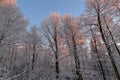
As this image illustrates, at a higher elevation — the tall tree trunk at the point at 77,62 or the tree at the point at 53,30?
the tree at the point at 53,30

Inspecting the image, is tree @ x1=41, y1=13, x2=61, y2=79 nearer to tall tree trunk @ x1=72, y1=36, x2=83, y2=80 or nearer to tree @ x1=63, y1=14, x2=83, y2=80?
tree @ x1=63, y1=14, x2=83, y2=80

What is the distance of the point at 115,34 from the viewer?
12.9 metres

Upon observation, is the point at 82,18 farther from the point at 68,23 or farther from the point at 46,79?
the point at 46,79

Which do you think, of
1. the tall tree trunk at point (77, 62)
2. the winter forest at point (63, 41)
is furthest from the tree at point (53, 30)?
the tall tree trunk at point (77, 62)

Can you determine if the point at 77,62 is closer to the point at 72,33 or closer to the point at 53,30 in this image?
the point at 72,33

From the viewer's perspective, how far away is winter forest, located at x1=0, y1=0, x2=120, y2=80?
10.8m

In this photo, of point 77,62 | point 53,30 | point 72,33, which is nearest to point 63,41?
point 72,33

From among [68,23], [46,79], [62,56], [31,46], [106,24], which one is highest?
[68,23]

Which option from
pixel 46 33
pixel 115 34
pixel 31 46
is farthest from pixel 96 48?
pixel 31 46

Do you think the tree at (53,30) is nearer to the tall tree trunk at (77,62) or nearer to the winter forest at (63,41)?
the winter forest at (63,41)

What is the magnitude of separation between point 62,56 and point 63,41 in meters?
1.88

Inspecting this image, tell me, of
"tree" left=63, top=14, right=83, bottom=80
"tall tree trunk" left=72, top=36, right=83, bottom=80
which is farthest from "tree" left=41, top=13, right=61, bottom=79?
"tall tree trunk" left=72, top=36, right=83, bottom=80

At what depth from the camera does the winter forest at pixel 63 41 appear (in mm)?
10805

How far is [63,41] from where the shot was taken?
52.4 feet
